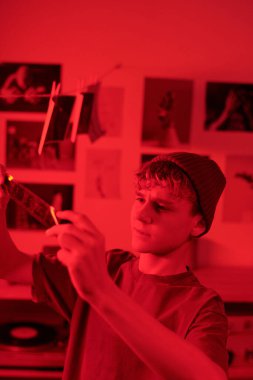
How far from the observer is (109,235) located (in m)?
1.80

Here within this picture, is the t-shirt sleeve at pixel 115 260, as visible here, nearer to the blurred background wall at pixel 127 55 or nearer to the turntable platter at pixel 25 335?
the turntable platter at pixel 25 335

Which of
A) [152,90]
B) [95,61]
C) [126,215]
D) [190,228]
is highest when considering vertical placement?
[95,61]

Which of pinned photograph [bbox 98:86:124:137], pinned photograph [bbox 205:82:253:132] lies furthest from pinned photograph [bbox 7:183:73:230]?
pinned photograph [bbox 205:82:253:132]

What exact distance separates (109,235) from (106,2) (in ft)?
3.28

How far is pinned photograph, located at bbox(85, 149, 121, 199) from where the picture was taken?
70.6 inches

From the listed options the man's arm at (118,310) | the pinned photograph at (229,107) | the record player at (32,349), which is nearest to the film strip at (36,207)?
the man's arm at (118,310)

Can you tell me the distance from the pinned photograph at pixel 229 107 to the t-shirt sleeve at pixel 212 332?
1.21 m

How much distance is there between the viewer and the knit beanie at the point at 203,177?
754 millimetres

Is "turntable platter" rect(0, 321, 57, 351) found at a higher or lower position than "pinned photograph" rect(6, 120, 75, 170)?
lower

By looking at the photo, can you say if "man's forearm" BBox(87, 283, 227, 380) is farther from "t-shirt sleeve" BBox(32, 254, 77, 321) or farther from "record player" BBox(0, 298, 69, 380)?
"record player" BBox(0, 298, 69, 380)

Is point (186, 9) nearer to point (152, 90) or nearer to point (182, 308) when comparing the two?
point (152, 90)

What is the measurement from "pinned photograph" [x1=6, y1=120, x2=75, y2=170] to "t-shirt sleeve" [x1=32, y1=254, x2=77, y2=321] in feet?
3.30

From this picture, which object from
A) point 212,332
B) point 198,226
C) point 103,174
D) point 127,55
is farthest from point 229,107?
point 212,332

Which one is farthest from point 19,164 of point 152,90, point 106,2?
point 106,2
